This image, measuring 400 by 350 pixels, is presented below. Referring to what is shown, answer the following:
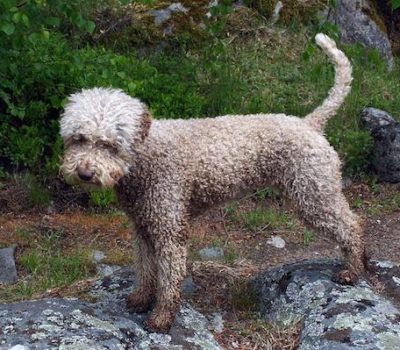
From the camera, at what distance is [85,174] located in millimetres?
3771

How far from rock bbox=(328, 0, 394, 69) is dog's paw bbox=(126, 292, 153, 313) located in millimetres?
5698

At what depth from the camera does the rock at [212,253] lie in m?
6.19

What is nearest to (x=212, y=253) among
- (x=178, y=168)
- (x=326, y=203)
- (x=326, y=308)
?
(x=326, y=203)

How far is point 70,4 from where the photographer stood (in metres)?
5.68

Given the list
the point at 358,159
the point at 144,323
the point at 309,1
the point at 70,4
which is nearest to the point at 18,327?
the point at 144,323

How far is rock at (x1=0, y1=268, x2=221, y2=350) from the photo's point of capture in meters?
3.98

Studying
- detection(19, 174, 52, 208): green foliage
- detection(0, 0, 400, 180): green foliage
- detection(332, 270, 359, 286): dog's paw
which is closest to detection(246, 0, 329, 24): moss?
detection(0, 0, 400, 180): green foliage

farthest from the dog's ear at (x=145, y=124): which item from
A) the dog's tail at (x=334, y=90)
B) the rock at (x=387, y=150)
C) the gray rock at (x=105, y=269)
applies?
the rock at (x=387, y=150)

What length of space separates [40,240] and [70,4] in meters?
2.00

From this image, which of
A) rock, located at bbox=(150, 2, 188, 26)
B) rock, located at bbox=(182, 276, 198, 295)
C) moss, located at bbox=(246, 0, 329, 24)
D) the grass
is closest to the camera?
rock, located at bbox=(182, 276, 198, 295)

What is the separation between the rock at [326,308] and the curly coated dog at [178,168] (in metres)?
0.20

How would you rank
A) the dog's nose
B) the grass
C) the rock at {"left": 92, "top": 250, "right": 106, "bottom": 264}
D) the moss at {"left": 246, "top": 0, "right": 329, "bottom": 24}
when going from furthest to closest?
the moss at {"left": 246, "top": 0, "right": 329, "bottom": 24} < the rock at {"left": 92, "top": 250, "right": 106, "bottom": 264} < the grass < the dog's nose

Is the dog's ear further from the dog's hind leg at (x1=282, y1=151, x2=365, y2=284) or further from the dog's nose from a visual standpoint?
the dog's hind leg at (x1=282, y1=151, x2=365, y2=284)

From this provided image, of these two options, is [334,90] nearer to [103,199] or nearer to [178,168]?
[178,168]
